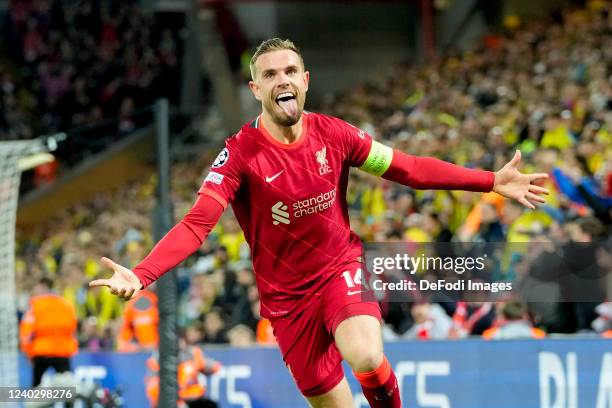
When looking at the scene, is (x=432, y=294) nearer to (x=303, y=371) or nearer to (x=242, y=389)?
(x=303, y=371)

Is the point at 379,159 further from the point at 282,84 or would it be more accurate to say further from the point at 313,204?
the point at 282,84

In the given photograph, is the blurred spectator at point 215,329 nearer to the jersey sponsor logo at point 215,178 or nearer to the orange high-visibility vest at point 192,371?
the orange high-visibility vest at point 192,371

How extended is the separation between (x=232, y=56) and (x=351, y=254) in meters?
19.2

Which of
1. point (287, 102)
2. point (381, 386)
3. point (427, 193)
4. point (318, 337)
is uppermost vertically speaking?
point (427, 193)

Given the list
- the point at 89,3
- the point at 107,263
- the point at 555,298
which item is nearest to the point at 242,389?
the point at 555,298

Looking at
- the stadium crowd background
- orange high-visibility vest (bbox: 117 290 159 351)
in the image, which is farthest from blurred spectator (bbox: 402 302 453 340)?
orange high-visibility vest (bbox: 117 290 159 351)

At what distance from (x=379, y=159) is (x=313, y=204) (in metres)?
0.45

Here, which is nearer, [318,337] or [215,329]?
[318,337]

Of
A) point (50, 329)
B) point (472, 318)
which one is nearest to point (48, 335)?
point (50, 329)

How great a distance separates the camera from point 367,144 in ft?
19.6

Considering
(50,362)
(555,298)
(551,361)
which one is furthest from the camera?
(50,362)

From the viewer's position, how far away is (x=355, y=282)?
5859mm

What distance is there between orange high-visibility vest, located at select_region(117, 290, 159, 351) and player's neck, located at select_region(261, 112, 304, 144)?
18.4 ft

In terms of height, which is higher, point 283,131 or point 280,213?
point 283,131
